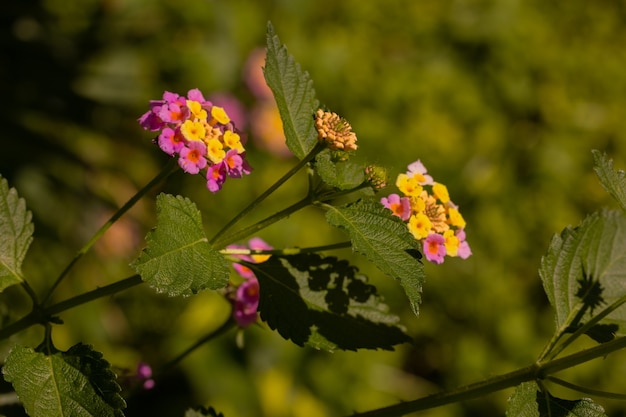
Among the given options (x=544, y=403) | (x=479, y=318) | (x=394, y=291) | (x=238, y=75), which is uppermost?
(x=238, y=75)

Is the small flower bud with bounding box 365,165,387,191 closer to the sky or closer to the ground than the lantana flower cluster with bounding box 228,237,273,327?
closer to the sky

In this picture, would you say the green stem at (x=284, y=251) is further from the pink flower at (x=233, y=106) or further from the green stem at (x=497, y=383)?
the pink flower at (x=233, y=106)

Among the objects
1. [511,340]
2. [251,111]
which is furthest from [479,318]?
[251,111]

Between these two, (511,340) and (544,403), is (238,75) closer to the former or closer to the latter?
(511,340)

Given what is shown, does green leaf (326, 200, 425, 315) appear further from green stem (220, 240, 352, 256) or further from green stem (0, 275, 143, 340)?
green stem (0, 275, 143, 340)

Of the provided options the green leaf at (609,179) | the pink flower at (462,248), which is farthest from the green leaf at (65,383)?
the green leaf at (609,179)

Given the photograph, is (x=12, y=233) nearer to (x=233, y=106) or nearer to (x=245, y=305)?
(x=245, y=305)

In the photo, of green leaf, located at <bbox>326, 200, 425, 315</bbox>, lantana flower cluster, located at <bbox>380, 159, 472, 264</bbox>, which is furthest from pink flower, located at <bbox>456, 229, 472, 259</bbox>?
green leaf, located at <bbox>326, 200, 425, 315</bbox>
